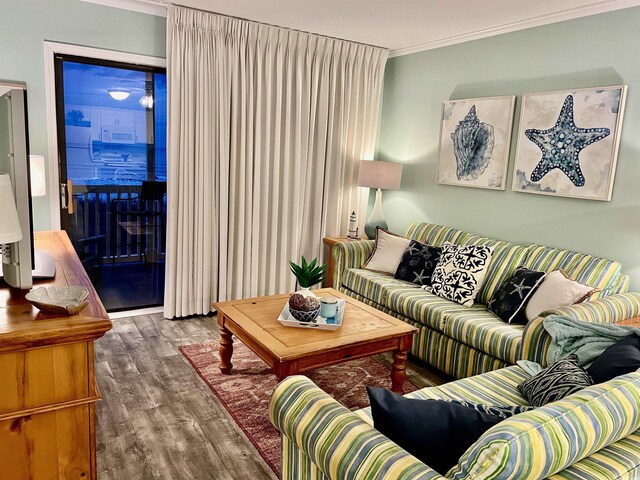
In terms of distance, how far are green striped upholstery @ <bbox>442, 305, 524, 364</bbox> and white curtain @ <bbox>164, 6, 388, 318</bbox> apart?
192 centimetres

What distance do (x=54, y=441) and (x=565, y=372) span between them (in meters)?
1.80

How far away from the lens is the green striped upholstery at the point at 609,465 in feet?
4.08

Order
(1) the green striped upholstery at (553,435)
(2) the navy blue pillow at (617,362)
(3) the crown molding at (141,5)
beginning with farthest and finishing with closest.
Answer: (3) the crown molding at (141,5), (2) the navy blue pillow at (617,362), (1) the green striped upholstery at (553,435)

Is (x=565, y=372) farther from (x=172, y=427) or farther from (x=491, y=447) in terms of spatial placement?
(x=172, y=427)

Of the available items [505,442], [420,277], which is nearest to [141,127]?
[420,277]

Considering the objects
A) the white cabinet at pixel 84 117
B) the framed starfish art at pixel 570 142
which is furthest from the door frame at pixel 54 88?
the framed starfish art at pixel 570 142

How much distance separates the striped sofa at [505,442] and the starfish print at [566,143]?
7.45 feet

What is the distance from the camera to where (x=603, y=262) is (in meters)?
3.17

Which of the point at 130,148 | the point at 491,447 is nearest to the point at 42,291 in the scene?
the point at 491,447

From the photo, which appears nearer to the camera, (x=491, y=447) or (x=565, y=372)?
(x=491, y=447)

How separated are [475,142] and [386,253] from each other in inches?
45.9

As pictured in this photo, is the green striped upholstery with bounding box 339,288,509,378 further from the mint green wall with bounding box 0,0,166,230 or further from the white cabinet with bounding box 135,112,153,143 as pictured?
the mint green wall with bounding box 0,0,166,230

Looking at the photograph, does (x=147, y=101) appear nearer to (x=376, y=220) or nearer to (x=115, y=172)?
(x=115, y=172)

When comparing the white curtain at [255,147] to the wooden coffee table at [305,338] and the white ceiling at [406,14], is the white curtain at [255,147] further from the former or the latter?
the wooden coffee table at [305,338]
